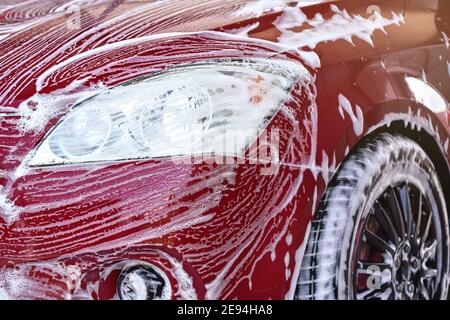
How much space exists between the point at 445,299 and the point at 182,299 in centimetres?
100

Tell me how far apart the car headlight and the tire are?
0.29 m

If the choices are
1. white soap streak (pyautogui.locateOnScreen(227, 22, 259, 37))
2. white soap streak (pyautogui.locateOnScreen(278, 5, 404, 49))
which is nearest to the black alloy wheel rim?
white soap streak (pyautogui.locateOnScreen(278, 5, 404, 49))

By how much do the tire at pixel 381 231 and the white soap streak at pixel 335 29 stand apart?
27cm

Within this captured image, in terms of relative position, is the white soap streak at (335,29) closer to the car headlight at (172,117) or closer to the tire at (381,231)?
the car headlight at (172,117)

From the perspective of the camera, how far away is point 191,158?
1609mm

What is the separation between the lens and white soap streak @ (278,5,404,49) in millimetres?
1816

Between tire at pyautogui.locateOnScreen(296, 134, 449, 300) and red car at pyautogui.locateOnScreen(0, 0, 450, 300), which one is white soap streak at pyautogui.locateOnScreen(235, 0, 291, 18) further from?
tire at pyautogui.locateOnScreen(296, 134, 449, 300)

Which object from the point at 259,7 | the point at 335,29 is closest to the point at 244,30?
the point at 259,7

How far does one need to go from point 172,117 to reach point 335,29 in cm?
53

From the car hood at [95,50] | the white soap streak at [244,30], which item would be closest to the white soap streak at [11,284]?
the car hood at [95,50]

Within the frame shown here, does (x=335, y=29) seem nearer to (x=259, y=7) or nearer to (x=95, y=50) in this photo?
(x=259, y=7)

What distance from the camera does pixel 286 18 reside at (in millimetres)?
1863

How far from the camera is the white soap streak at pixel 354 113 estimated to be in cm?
181
